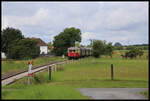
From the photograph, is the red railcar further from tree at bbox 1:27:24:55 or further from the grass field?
the grass field

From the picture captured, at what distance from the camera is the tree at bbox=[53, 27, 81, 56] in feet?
248

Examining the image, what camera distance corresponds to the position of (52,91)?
8719mm

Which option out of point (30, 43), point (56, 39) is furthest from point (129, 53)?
point (56, 39)

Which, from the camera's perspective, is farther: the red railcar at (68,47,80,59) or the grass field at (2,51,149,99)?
the red railcar at (68,47,80,59)

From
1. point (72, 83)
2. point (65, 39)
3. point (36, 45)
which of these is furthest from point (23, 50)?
point (72, 83)

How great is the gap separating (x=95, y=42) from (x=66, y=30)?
4020 cm

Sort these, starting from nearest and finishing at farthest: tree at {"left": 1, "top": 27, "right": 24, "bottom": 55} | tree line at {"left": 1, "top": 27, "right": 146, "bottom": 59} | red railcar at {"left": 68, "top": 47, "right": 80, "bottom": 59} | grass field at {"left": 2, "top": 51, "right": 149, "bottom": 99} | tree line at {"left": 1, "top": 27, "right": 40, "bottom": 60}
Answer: grass field at {"left": 2, "top": 51, "right": 149, "bottom": 99} < tree line at {"left": 1, "top": 27, "right": 146, "bottom": 59} < red railcar at {"left": 68, "top": 47, "right": 80, "bottom": 59} < tree line at {"left": 1, "top": 27, "right": 40, "bottom": 60} < tree at {"left": 1, "top": 27, "right": 24, "bottom": 55}

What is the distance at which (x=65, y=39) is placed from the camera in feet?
253

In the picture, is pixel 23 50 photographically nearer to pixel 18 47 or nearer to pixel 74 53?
pixel 18 47

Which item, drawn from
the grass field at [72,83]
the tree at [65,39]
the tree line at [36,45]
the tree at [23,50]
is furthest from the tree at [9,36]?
the grass field at [72,83]

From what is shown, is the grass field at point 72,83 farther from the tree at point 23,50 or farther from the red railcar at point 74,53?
the tree at point 23,50

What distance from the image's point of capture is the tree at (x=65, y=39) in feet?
248

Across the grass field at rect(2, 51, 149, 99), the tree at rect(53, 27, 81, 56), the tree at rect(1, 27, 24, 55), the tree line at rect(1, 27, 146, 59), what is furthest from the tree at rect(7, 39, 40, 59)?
the grass field at rect(2, 51, 149, 99)

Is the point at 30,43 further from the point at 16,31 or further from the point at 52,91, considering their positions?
the point at 52,91
